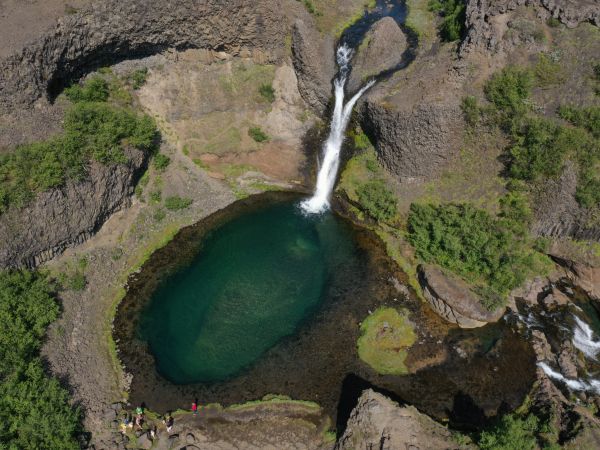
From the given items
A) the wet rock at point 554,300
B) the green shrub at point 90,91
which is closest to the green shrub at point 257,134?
the green shrub at point 90,91

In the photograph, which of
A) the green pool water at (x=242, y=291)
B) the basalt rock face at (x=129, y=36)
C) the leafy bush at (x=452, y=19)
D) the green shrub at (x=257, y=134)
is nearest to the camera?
the green pool water at (x=242, y=291)

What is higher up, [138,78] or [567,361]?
[138,78]

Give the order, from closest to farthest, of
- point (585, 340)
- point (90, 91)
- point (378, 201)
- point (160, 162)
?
1. point (585, 340)
2. point (90, 91)
3. point (378, 201)
4. point (160, 162)

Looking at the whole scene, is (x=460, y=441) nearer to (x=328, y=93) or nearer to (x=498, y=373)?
(x=498, y=373)

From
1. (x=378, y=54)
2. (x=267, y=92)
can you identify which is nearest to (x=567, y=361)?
(x=378, y=54)

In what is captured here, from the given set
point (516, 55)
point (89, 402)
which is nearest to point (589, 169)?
point (516, 55)

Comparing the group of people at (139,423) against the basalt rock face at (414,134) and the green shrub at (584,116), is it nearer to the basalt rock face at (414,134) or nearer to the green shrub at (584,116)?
the basalt rock face at (414,134)

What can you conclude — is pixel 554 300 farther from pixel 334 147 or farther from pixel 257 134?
pixel 257 134

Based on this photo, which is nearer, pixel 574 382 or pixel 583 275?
pixel 574 382
